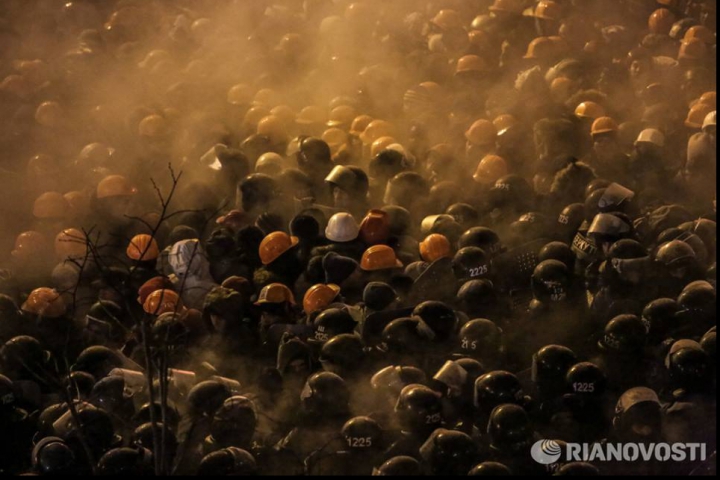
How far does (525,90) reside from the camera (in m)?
13.2

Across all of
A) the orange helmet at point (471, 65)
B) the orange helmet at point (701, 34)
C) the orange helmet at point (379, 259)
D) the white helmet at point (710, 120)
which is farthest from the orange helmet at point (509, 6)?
the orange helmet at point (379, 259)

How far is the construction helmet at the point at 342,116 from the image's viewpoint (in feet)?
43.6

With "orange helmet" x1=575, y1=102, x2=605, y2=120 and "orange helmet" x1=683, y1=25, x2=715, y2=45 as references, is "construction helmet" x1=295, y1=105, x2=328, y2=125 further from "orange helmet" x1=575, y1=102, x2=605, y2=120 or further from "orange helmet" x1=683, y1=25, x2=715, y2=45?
"orange helmet" x1=683, y1=25, x2=715, y2=45

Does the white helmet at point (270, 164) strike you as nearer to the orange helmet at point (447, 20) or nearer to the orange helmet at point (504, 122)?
the orange helmet at point (504, 122)

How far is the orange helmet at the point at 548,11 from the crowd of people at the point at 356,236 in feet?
0.10

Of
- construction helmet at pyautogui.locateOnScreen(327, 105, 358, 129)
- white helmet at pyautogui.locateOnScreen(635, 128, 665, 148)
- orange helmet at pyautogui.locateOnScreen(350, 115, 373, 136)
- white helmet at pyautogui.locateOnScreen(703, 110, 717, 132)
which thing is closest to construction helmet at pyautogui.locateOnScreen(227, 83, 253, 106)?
construction helmet at pyautogui.locateOnScreen(327, 105, 358, 129)

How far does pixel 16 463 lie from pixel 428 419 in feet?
11.5

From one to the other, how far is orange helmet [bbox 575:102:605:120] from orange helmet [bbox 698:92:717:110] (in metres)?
1.16

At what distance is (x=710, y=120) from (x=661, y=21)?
126 inches

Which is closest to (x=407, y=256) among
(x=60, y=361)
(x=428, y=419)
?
(x=428, y=419)

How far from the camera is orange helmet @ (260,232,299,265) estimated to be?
10.6 meters

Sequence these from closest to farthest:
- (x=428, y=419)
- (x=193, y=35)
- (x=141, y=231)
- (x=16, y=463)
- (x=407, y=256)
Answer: (x=428, y=419), (x=16, y=463), (x=407, y=256), (x=141, y=231), (x=193, y=35)

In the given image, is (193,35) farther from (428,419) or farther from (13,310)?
(428,419)

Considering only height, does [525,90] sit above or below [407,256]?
above
